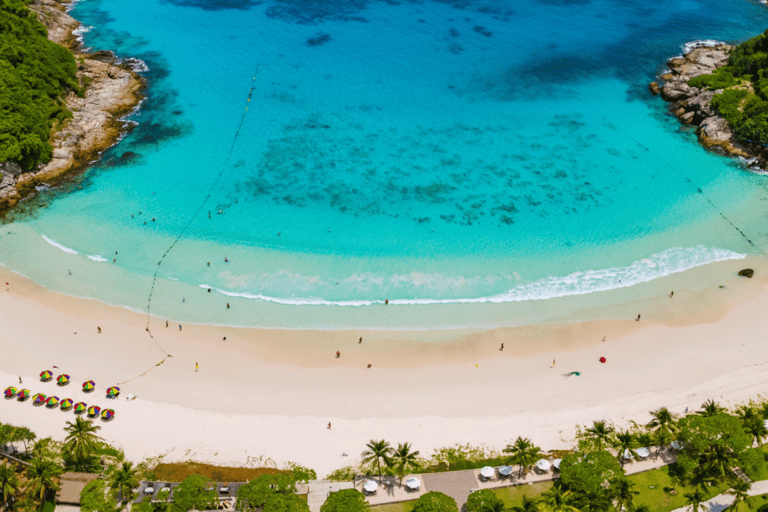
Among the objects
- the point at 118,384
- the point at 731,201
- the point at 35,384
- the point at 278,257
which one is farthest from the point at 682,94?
the point at 35,384

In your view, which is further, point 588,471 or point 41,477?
point 588,471

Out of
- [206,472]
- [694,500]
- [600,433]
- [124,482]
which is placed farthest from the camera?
[600,433]

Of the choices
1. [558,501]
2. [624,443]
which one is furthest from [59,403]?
[624,443]

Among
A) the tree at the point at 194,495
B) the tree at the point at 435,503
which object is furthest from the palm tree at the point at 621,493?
the tree at the point at 194,495

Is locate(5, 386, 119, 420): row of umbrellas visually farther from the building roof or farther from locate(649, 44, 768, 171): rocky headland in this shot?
locate(649, 44, 768, 171): rocky headland

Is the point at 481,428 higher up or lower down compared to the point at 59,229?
lower down

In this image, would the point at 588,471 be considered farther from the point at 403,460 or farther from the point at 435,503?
the point at 403,460

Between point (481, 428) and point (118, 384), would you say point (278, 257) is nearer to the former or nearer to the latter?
point (118, 384)

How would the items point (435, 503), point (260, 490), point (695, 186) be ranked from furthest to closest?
point (695, 186)
point (260, 490)
point (435, 503)
